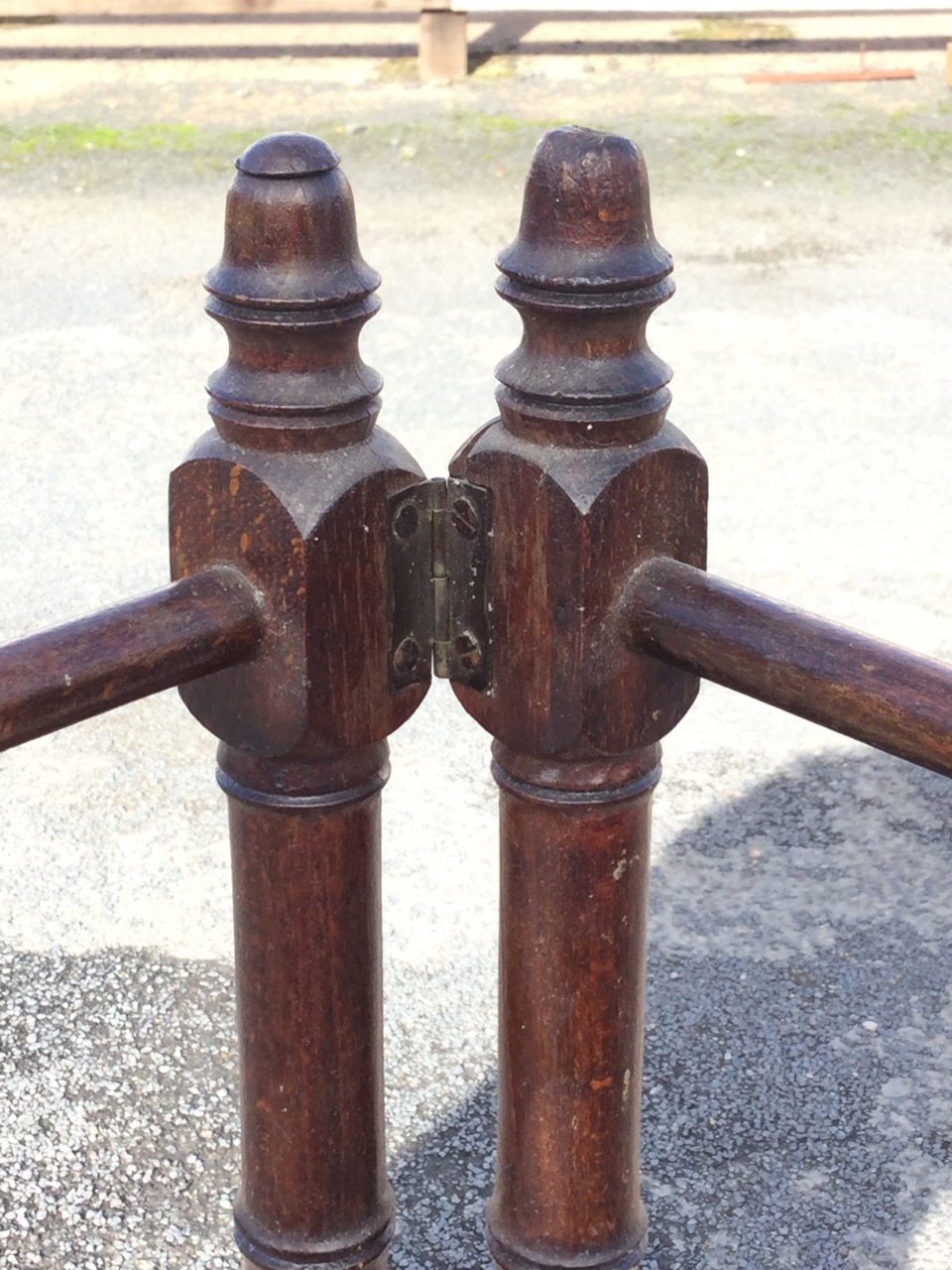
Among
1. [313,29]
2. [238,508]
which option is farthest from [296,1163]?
[313,29]

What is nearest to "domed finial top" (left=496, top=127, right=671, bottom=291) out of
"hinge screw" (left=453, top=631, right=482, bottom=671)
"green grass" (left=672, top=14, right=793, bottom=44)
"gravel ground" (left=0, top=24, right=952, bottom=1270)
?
"hinge screw" (left=453, top=631, right=482, bottom=671)

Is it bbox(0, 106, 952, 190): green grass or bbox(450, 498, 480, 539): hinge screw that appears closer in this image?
bbox(450, 498, 480, 539): hinge screw

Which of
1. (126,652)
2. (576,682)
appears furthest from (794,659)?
(126,652)

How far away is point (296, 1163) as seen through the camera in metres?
1.15

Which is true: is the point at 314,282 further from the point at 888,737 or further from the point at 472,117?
the point at 472,117

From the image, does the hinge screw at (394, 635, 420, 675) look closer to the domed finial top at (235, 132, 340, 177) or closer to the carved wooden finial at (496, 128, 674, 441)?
the carved wooden finial at (496, 128, 674, 441)

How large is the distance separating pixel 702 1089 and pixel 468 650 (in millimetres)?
1204

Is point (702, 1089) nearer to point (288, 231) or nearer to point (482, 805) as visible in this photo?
point (482, 805)

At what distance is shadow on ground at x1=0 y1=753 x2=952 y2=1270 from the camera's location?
6.27 ft

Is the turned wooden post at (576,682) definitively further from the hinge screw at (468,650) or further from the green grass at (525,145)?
the green grass at (525,145)

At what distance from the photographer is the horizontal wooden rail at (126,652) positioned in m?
0.93

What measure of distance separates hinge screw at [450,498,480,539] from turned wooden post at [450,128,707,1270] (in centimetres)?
1

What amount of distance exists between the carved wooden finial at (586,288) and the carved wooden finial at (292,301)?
3.4 inches

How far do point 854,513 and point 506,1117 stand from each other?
262cm
